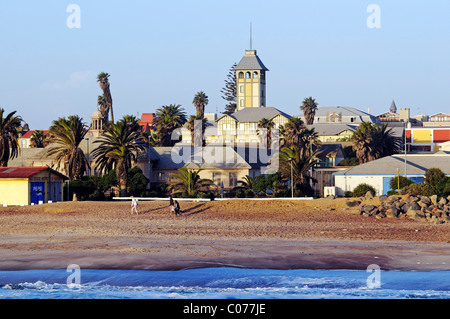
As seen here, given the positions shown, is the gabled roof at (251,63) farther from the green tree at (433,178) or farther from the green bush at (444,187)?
the green bush at (444,187)

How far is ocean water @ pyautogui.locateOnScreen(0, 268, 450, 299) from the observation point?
23.1 m

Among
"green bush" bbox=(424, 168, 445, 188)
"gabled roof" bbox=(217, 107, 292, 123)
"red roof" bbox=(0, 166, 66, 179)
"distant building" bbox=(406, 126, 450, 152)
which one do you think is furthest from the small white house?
"distant building" bbox=(406, 126, 450, 152)

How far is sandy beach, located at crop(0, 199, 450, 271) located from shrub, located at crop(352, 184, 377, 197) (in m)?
11.8

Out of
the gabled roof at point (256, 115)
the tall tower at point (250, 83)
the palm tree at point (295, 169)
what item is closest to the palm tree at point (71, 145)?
the palm tree at point (295, 169)

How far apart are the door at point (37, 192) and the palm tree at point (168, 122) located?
1964 inches

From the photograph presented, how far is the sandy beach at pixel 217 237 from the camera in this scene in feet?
91.6

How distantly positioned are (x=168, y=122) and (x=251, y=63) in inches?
2327

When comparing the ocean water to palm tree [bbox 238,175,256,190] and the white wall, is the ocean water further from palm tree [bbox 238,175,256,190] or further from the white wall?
palm tree [bbox 238,175,256,190]

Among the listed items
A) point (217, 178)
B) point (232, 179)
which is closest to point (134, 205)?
point (232, 179)

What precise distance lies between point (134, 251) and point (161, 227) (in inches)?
345

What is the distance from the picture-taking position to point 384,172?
207ft

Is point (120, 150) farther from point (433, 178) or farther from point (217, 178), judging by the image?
point (433, 178)

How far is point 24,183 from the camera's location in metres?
53.2
